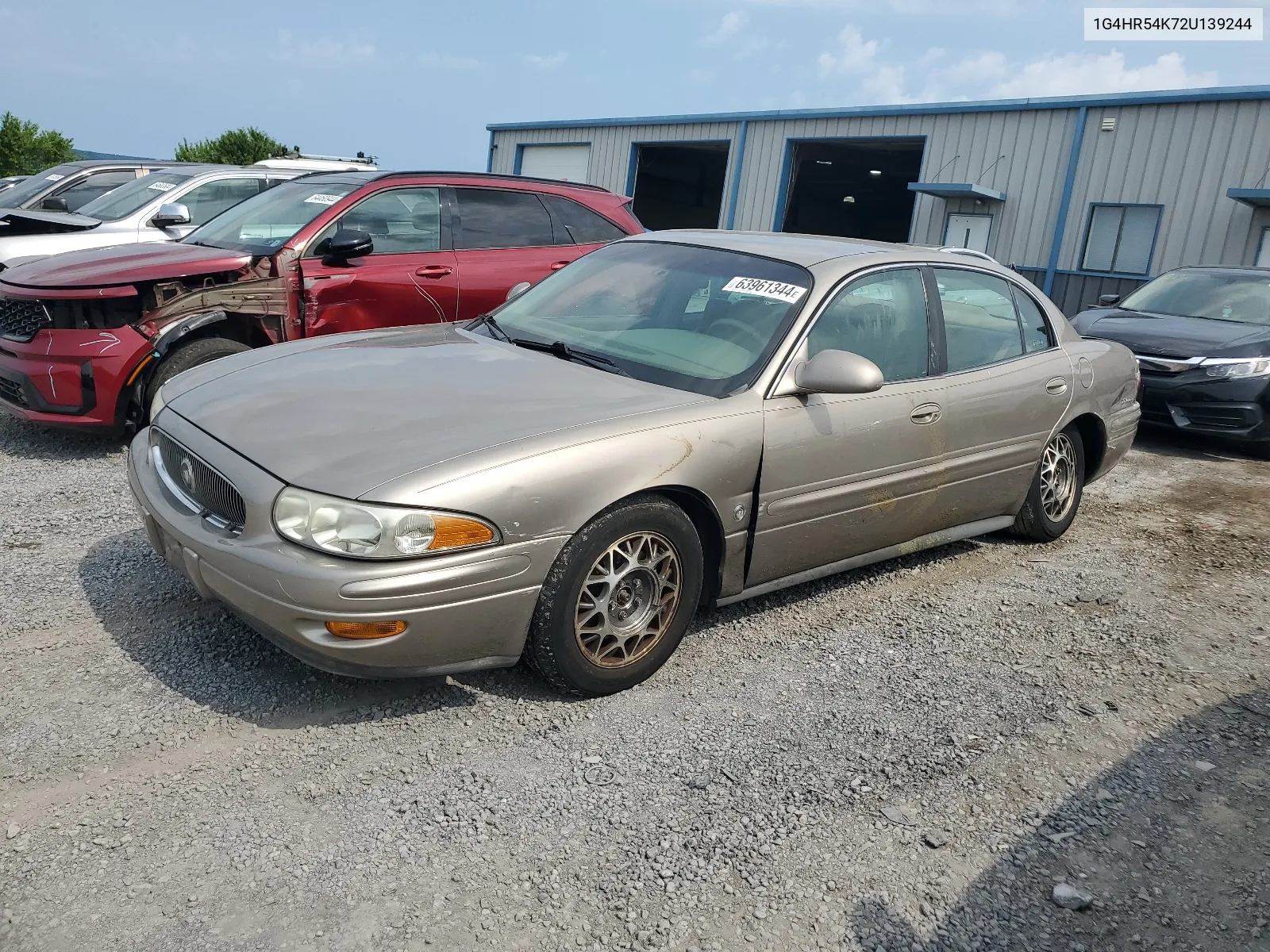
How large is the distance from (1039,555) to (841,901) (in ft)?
10.8

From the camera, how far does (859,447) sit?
13.1 feet

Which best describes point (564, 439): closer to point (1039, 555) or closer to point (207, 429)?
point (207, 429)

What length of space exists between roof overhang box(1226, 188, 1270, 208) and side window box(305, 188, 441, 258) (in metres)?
12.4

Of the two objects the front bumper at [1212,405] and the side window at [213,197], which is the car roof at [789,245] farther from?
the side window at [213,197]

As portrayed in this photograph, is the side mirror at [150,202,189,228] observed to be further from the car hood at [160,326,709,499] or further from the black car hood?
the car hood at [160,326,709,499]

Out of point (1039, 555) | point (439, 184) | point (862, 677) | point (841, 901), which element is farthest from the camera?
point (439, 184)

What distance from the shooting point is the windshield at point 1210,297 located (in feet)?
29.2

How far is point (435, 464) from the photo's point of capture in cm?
295

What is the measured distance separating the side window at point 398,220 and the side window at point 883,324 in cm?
338

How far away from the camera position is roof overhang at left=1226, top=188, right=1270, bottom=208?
45.5 feet

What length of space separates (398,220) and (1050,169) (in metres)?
13.9

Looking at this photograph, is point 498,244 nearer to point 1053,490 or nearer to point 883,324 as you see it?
point 883,324

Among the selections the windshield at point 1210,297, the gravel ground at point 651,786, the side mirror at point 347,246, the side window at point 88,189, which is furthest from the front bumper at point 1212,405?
the side window at point 88,189

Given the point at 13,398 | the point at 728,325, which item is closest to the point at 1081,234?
the point at 728,325
